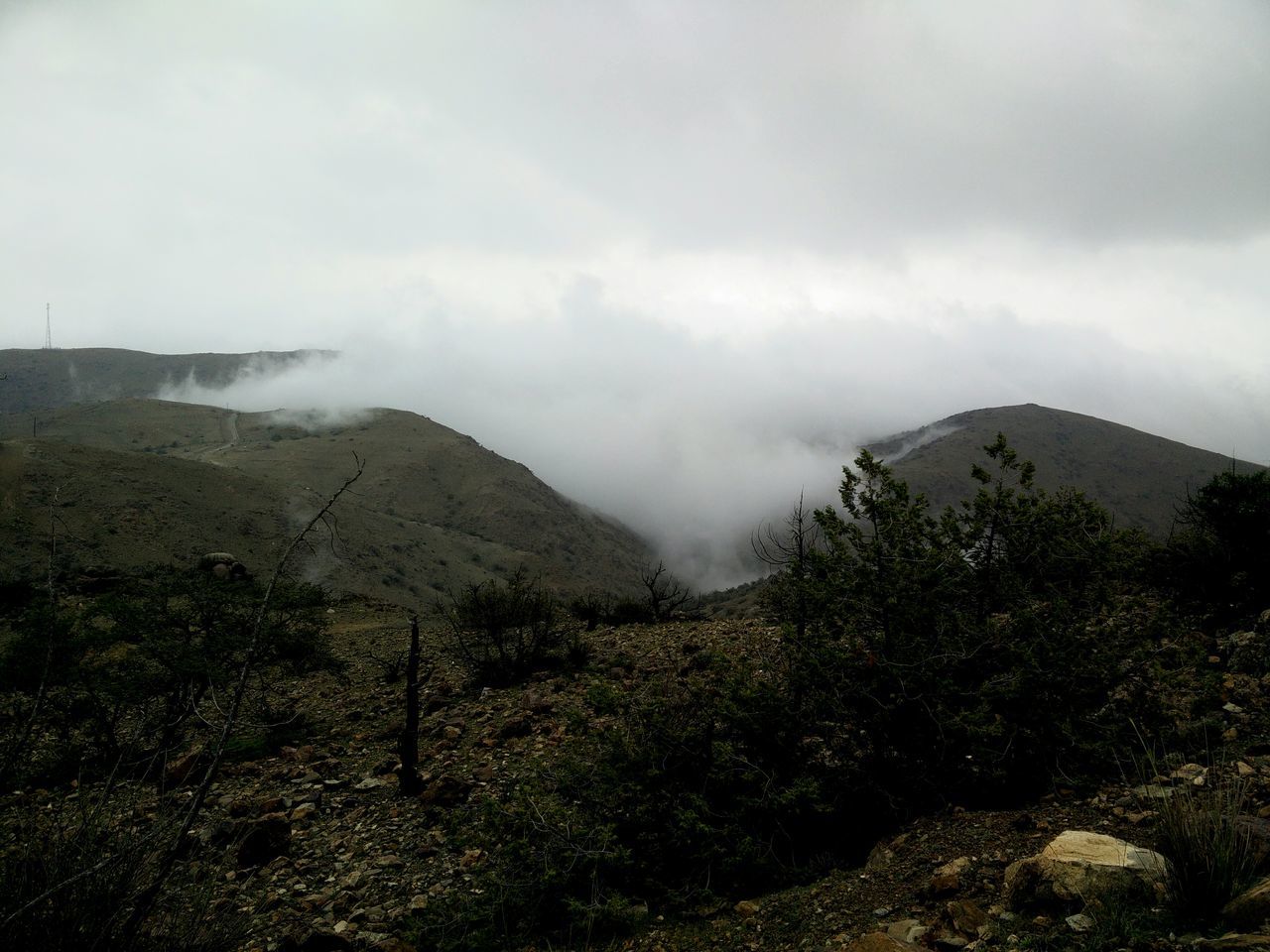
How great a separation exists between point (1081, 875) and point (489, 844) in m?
5.74

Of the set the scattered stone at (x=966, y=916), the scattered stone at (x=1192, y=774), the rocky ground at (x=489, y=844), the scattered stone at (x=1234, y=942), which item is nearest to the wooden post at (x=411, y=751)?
the rocky ground at (x=489, y=844)

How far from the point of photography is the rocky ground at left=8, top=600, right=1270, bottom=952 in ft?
14.9

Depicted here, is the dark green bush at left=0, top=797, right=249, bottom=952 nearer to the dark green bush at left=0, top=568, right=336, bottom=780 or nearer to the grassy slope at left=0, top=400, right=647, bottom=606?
the grassy slope at left=0, top=400, right=647, bottom=606

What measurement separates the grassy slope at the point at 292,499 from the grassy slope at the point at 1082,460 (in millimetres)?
53673

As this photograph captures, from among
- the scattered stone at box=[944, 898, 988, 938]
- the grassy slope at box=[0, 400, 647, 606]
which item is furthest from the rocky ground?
the grassy slope at box=[0, 400, 647, 606]

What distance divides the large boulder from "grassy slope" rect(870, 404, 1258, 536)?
302 ft

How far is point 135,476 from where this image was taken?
4856 cm

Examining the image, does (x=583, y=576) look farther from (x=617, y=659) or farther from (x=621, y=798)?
(x=621, y=798)

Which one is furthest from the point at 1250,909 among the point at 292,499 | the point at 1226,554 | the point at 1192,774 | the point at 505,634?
the point at 292,499

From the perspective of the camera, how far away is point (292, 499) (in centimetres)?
5744

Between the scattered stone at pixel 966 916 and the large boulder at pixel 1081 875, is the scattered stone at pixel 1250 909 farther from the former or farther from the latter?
the scattered stone at pixel 966 916

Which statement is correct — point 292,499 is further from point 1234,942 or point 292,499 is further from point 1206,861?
point 1234,942

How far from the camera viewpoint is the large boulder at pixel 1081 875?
3.79 m

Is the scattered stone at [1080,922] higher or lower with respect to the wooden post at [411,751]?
higher
